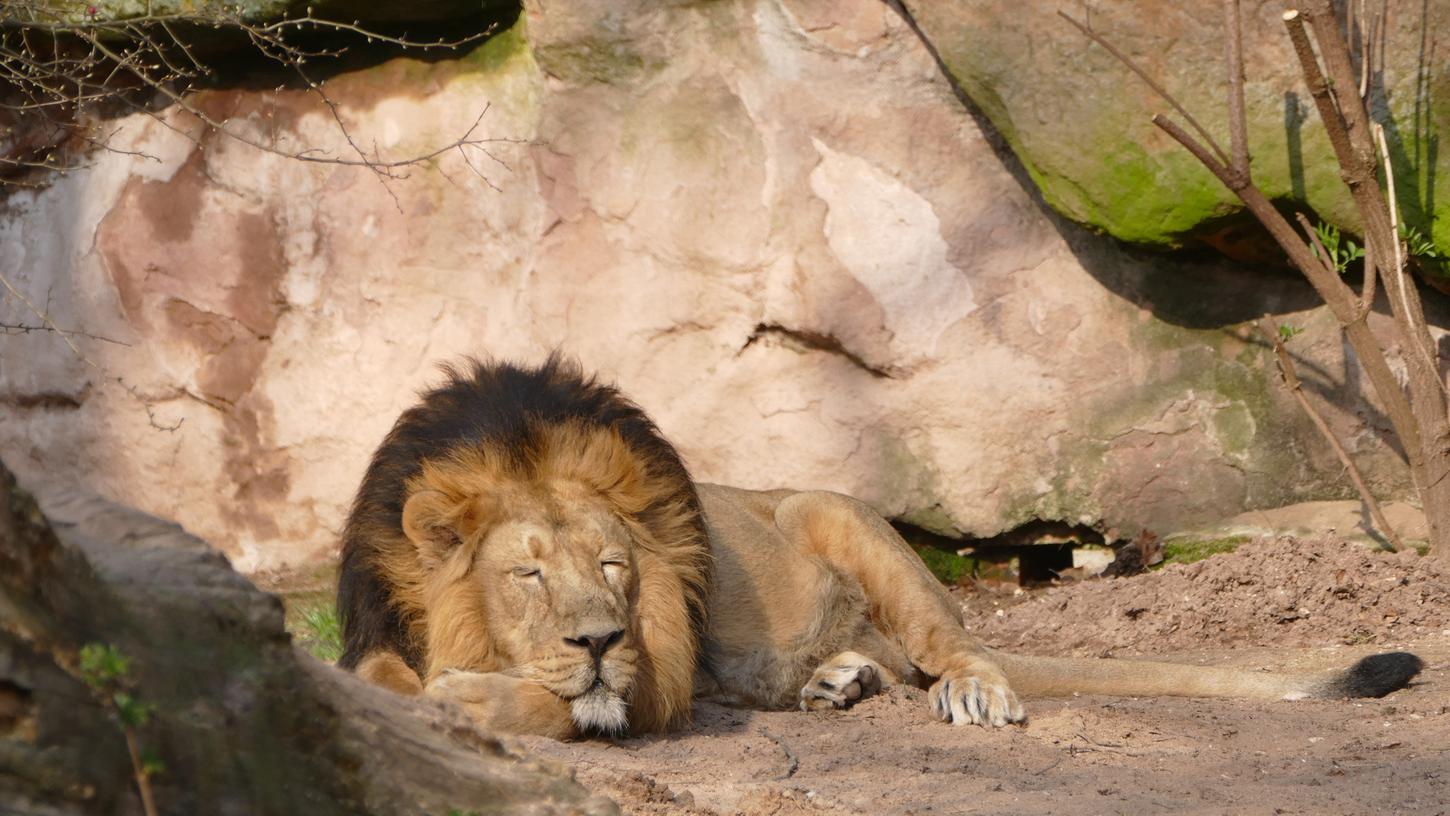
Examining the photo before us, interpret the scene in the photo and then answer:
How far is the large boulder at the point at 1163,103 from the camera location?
5508mm

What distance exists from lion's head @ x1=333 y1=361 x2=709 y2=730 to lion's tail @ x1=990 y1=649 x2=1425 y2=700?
115 cm

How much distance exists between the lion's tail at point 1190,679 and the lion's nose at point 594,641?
4.84 ft

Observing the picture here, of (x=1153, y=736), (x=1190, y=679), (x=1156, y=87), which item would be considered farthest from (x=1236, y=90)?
(x=1153, y=736)

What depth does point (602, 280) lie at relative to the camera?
6.68 metres

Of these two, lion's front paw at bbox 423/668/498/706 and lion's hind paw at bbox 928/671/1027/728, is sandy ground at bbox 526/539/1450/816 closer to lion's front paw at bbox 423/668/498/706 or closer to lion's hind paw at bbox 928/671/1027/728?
lion's hind paw at bbox 928/671/1027/728

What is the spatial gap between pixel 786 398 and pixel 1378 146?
2.45 metres

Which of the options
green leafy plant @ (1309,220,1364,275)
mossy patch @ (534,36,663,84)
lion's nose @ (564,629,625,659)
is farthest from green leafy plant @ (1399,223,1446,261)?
lion's nose @ (564,629,625,659)

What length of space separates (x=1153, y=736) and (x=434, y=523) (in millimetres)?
1964

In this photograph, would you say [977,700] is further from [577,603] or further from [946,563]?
[946,563]

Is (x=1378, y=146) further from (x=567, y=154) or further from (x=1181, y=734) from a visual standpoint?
(x=567, y=154)

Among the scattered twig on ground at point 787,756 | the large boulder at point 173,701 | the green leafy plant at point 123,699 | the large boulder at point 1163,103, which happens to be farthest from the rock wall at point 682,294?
the green leafy plant at point 123,699

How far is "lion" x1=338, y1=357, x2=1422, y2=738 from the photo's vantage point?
3.95 metres

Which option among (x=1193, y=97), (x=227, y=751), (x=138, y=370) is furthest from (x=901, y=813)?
(x=138, y=370)

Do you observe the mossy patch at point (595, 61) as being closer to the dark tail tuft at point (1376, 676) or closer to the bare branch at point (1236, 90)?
the bare branch at point (1236, 90)
